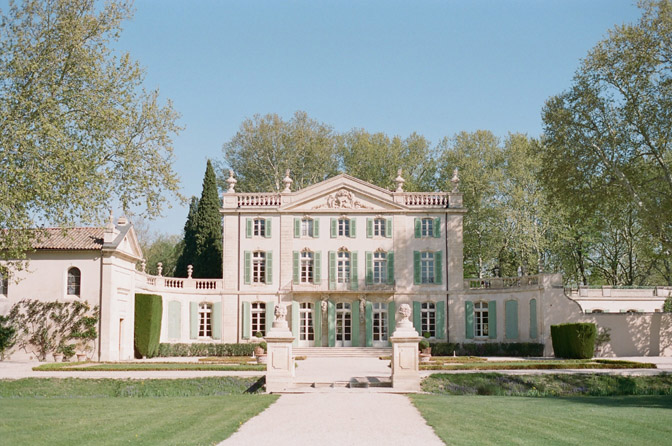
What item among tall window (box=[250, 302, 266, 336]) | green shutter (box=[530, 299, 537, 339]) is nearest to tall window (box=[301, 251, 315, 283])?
tall window (box=[250, 302, 266, 336])

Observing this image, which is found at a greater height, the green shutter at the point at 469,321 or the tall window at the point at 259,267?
the tall window at the point at 259,267

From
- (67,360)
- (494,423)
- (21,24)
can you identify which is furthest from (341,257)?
(494,423)

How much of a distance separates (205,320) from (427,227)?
431 inches

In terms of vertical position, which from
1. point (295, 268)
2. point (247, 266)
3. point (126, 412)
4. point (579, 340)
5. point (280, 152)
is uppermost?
point (280, 152)

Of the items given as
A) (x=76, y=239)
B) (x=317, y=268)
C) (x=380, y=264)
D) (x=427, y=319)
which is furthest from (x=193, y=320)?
(x=427, y=319)

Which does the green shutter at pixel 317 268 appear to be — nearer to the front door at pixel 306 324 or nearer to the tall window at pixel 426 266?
the front door at pixel 306 324

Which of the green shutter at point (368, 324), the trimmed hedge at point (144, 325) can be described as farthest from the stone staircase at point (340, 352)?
the trimmed hedge at point (144, 325)

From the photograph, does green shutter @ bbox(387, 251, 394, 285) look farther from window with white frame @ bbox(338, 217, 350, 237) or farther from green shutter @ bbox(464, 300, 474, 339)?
green shutter @ bbox(464, 300, 474, 339)

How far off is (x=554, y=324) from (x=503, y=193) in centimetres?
1136

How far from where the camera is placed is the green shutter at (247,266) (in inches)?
1371

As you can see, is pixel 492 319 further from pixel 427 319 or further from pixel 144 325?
pixel 144 325

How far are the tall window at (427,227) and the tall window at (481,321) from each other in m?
3.90

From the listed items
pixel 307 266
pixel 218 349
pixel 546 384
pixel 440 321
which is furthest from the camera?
pixel 307 266

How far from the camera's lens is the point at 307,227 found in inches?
1380
